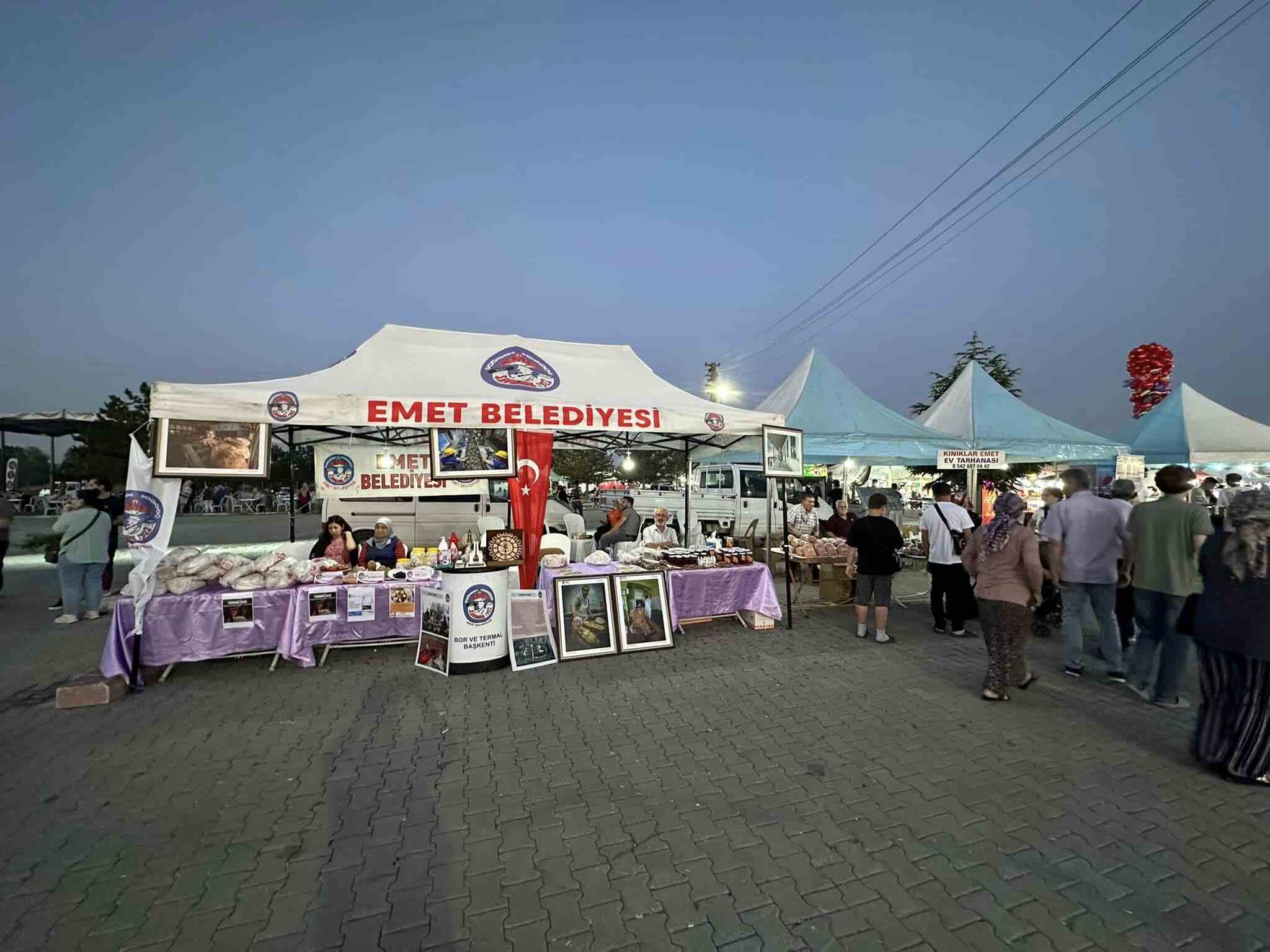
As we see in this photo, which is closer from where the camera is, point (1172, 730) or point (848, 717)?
point (1172, 730)

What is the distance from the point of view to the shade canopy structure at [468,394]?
550cm

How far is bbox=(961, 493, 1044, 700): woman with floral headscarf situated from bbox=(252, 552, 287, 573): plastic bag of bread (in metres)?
6.38

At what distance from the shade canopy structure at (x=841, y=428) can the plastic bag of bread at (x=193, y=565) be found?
634 centimetres

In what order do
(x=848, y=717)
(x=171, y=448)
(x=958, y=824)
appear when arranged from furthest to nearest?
1. (x=171, y=448)
2. (x=848, y=717)
3. (x=958, y=824)

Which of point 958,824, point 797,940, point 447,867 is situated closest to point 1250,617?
point 958,824

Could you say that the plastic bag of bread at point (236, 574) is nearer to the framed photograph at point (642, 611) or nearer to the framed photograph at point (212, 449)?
the framed photograph at point (212, 449)

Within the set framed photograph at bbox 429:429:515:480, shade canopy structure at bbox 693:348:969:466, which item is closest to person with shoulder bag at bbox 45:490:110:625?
framed photograph at bbox 429:429:515:480

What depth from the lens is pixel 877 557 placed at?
6.04 metres

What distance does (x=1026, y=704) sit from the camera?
14.6 feet

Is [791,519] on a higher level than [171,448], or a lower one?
lower

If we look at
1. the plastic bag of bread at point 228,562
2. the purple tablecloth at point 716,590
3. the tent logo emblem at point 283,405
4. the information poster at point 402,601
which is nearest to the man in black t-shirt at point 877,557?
the purple tablecloth at point 716,590

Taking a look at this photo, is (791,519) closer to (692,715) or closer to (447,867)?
(692,715)

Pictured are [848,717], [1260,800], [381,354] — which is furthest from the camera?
[381,354]

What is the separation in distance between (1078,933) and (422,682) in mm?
4546
